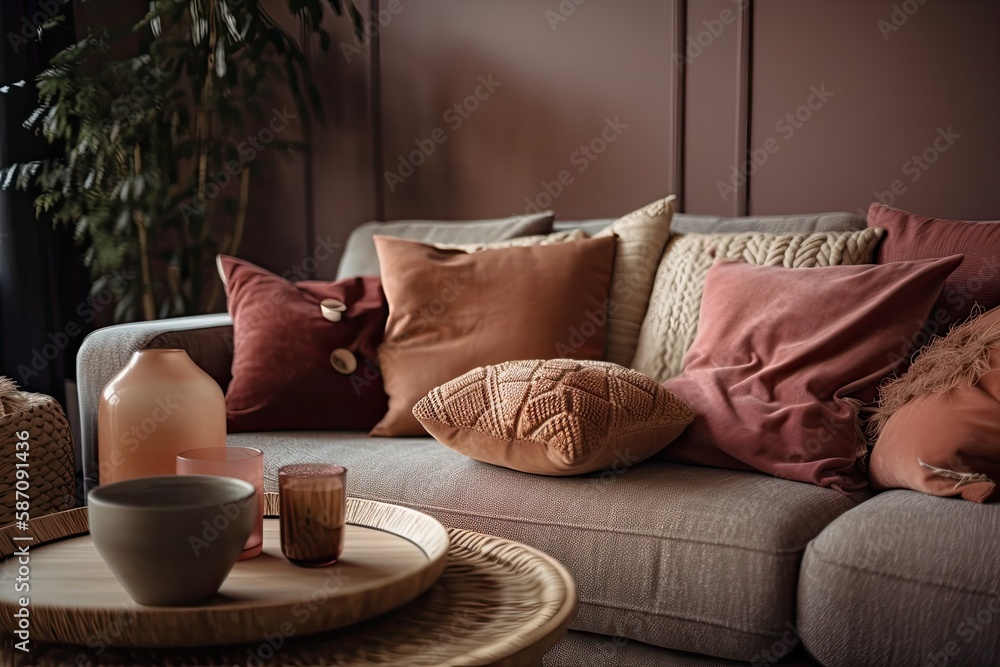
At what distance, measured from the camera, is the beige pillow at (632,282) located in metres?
2.02

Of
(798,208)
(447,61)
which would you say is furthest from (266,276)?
(798,208)

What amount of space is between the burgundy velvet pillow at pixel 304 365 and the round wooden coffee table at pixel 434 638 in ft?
3.05

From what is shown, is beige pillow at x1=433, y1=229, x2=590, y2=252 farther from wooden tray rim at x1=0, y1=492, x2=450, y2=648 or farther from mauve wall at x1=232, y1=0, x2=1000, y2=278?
wooden tray rim at x1=0, y1=492, x2=450, y2=648

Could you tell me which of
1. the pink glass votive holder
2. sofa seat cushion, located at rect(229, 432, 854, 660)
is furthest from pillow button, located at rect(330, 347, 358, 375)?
the pink glass votive holder

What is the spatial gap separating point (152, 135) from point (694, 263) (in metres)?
1.76

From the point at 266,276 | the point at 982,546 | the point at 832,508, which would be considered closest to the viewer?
the point at 982,546

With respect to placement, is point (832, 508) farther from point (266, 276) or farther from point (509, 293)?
point (266, 276)

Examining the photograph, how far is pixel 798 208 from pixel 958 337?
0.98m

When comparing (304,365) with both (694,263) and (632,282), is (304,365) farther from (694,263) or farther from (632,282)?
(694,263)

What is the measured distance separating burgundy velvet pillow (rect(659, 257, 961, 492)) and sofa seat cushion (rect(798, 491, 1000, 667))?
23 cm

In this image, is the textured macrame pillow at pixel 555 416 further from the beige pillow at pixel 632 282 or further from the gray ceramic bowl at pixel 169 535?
the gray ceramic bowl at pixel 169 535

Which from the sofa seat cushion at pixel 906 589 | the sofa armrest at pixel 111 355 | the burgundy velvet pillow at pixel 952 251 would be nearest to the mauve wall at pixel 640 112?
the burgundy velvet pillow at pixel 952 251

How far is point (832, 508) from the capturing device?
1.40 metres

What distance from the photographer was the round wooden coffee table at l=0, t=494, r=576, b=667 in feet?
2.69
